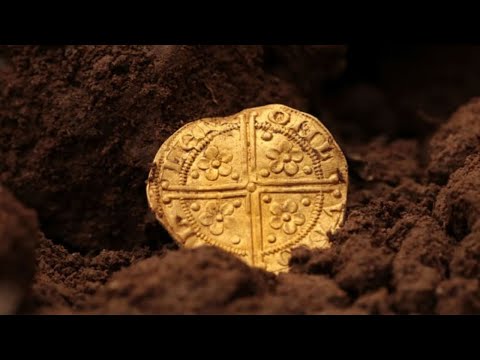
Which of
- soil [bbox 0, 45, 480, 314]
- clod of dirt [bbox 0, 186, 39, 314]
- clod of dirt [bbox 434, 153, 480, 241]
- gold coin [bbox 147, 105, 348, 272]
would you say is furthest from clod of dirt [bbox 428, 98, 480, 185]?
clod of dirt [bbox 0, 186, 39, 314]

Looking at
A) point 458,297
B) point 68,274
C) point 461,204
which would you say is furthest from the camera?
point 68,274

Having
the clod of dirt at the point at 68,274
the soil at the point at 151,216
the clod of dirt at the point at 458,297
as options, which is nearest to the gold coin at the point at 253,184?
the soil at the point at 151,216

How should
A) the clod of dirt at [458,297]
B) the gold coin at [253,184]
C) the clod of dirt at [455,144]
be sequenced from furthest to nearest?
1. the clod of dirt at [455,144]
2. the gold coin at [253,184]
3. the clod of dirt at [458,297]

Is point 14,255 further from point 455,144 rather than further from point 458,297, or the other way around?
→ point 455,144

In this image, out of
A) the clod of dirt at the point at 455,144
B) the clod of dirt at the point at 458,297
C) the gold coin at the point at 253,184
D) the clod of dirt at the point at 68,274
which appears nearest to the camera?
the clod of dirt at the point at 458,297

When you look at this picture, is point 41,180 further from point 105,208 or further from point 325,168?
point 325,168

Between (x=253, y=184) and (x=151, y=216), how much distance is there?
0.40 m

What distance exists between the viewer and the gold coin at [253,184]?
190cm

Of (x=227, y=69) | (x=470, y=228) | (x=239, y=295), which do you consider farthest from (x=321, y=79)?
(x=239, y=295)

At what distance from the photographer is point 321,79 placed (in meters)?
2.78

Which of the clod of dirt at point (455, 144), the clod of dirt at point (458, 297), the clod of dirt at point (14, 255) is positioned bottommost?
the clod of dirt at point (458, 297)

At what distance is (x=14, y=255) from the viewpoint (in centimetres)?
148

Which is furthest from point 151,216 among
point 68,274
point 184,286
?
point 184,286

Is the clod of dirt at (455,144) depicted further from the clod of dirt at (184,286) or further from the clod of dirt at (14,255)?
the clod of dirt at (14,255)
